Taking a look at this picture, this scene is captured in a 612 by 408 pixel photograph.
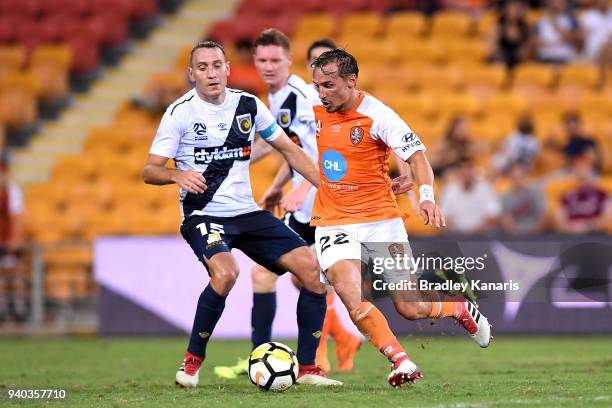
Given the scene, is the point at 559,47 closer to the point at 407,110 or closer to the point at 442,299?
the point at 407,110

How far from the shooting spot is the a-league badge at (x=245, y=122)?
27.3 ft

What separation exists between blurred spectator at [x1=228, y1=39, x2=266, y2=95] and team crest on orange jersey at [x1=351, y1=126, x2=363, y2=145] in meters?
8.92

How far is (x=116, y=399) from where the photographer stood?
7578 millimetres

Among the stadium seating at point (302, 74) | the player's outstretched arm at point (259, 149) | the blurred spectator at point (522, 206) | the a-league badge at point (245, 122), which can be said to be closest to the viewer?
the a-league badge at point (245, 122)

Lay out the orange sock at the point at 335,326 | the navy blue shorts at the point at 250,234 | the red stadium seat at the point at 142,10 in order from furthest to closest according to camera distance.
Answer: the red stadium seat at the point at 142,10 → the orange sock at the point at 335,326 → the navy blue shorts at the point at 250,234

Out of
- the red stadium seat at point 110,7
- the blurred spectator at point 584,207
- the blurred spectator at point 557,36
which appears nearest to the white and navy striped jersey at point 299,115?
the blurred spectator at point 584,207

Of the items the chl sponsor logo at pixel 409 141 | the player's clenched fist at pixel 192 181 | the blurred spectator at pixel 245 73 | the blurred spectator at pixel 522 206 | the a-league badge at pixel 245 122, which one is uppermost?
the blurred spectator at pixel 245 73

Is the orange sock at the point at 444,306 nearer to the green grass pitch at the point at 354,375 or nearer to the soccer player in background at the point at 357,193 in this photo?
the soccer player in background at the point at 357,193

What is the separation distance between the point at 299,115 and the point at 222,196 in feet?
4.26

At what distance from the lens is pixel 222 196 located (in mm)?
8297

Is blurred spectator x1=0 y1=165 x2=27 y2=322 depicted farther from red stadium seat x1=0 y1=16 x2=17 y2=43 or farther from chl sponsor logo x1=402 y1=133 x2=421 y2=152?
chl sponsor logo x1=402 y1=133 x2=421 y2=152

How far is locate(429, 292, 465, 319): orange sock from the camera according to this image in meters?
7.91

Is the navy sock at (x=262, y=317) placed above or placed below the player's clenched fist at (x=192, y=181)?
below

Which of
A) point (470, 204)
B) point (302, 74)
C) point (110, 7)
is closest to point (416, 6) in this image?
point (302, 74)
